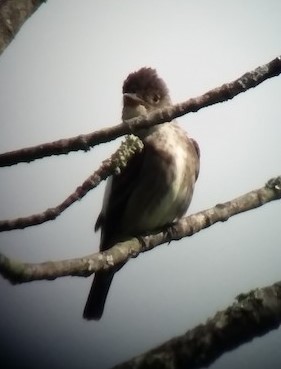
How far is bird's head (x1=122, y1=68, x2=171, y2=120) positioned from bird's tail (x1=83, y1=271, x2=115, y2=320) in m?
1.26

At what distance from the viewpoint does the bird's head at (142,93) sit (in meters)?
4.00

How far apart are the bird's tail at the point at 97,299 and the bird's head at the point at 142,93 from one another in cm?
126

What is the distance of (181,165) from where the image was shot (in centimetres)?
372

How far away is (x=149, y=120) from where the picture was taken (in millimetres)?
1668

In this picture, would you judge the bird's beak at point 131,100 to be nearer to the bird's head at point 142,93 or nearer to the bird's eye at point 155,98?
the bird's head at point 142,93

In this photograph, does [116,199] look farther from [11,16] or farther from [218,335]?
[218,335]

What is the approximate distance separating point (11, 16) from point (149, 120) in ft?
1.79

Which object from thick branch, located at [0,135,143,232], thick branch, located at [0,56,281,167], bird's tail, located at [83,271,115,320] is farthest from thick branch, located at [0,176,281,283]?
bird's tail, located at [83,271,115,320]

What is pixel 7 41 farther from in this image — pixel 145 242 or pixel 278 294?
pixel 145 242

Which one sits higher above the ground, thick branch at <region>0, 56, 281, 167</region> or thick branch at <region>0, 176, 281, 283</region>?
thick branch at <region>0, 56, 281, 167</region>

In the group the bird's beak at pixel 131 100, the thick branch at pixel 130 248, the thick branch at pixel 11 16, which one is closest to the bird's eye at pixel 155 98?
the bird's beak at pixel 131 100

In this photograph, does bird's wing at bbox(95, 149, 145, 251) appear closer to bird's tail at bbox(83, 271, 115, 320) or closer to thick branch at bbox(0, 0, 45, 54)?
bird's tail at bbox(83, 271, 115, 320)

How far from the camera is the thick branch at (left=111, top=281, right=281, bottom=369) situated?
40.3 inches

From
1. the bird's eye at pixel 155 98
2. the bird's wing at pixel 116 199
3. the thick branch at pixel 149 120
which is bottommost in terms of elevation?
the bird's wing at pixel 116 199
